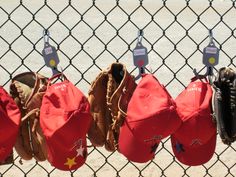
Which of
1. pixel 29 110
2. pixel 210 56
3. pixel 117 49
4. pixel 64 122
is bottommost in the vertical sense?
pixel 117 49

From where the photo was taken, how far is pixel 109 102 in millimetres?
2562

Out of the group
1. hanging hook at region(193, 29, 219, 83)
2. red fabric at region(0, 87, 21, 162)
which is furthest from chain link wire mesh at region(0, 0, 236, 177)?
red fabric at region(0, 87, 21, 162)

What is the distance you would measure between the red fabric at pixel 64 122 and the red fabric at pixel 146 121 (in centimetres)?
18

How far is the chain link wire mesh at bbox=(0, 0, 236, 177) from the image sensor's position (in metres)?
3.49

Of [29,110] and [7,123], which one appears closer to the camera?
[7,123]

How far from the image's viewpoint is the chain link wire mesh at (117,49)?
349 centimetres

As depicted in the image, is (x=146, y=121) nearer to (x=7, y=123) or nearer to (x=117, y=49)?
(x=7, y=123)

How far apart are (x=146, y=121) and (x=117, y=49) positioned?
3534 mm

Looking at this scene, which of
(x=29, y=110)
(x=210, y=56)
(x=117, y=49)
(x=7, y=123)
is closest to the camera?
(x=7, y=123)

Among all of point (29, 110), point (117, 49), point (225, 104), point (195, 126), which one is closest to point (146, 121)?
point (195, 126)

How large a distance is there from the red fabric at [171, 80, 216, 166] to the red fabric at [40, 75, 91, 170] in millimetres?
400

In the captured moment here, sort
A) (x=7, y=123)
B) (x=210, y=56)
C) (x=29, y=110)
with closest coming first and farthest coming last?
(x=7, y=123) → (x=29, y=110) → (x=210, y=56)

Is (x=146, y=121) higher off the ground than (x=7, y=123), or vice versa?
(x=7, y=123)

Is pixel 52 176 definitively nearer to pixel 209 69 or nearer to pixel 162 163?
pixel 162 163
